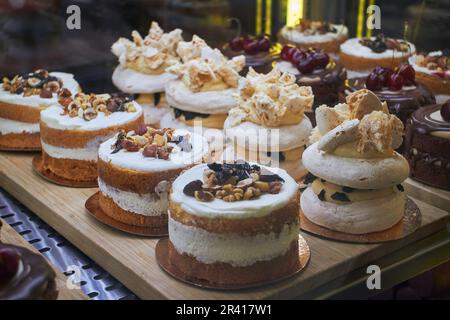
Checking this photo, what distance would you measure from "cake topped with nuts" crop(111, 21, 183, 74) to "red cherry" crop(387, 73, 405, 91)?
111 cm

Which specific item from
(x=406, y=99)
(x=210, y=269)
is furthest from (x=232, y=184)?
(x=406, y=99)

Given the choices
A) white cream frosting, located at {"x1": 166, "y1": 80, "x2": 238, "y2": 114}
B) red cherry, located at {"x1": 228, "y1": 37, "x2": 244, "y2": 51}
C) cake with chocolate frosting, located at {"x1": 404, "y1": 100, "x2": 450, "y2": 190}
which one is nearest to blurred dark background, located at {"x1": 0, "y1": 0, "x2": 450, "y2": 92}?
red cherry, located at {"x1": 228, "y1": 37, "x2": 244, "y2": 51}

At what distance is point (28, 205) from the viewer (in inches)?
116

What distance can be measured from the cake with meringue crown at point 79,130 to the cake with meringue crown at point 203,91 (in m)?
→ 0.25

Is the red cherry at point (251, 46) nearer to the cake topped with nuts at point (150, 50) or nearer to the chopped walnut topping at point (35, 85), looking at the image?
the cake topped with nuts at point (150, 50)

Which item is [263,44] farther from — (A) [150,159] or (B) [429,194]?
(A) [150,159]

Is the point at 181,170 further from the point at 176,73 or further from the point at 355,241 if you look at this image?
the point at 176,73

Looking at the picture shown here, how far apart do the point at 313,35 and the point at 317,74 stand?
0.92 m

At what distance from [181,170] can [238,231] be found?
0.52 meters

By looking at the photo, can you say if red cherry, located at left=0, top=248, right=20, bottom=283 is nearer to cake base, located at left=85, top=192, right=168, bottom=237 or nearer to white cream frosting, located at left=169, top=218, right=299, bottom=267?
white cream frosting, located at left=169, top=218, right=299, bottom=267

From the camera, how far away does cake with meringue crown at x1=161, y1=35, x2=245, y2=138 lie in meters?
3.27

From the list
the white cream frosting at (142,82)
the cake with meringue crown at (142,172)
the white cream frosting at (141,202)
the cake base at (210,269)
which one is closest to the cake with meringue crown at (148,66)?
the white cream frosting at (142,82)

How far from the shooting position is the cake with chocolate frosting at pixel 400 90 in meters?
3.20

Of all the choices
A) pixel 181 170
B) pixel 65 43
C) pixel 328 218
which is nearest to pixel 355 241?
pixel 328 218
